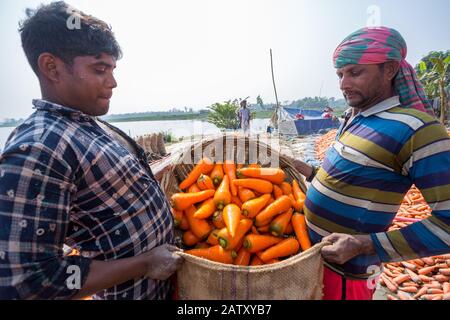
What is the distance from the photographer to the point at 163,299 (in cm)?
126

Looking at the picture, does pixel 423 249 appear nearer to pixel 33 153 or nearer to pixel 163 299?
pixel 163 299

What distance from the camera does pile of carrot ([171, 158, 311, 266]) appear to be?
4.54ft

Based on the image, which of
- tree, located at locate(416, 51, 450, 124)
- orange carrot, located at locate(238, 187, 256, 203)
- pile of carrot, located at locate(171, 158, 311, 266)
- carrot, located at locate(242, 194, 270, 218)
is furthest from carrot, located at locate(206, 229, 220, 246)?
tree, located at locate(416, 51, 450, 124)

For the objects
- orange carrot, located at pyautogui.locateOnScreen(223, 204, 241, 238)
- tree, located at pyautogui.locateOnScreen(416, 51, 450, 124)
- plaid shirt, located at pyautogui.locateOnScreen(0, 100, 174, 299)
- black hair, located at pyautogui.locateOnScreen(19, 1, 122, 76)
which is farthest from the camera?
tree, located at pyautogui.locateOnScreen(416, 51, 450, 124)

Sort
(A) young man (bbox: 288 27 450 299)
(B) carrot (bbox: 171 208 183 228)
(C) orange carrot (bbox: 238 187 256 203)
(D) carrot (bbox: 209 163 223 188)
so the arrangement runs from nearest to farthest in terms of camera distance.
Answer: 1. (A) young man (bbox: 288 27 450 299)
2. (B) carrot (bbox: 171 208 183 228)
3. (C) orange carrot (bbox: 238 187 256 203)
4. (D) carrot (bbox: 209 163 223 188)

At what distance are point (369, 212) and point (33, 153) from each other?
4.67ft

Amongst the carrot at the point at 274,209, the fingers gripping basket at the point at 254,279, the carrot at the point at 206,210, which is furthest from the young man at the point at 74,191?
the carrot at the point at 274,209

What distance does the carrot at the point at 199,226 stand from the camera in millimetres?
1522

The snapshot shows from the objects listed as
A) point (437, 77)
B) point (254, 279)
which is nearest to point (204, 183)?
point (254, 279)

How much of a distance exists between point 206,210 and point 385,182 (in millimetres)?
997

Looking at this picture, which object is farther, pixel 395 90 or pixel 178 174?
pixel 178 174

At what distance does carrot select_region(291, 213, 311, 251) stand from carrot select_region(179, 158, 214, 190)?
757mm

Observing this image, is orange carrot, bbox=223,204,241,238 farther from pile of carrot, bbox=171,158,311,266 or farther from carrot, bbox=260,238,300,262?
carrot, bbox=260,238,300,262

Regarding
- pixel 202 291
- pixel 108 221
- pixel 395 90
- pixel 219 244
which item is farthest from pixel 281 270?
pixel 395 90
